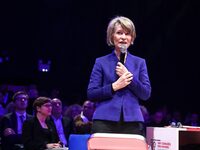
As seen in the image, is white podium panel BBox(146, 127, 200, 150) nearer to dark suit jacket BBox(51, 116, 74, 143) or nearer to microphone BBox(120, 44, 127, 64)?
microphone BBox(120, 44, 127, 64)

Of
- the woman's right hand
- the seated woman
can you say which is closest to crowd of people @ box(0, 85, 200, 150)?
the seated woman

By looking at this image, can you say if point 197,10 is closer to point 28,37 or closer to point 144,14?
point 144,14

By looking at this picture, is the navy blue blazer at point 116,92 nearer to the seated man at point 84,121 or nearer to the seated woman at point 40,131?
the seated woman at point 40,131

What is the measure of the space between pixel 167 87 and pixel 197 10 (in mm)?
1904

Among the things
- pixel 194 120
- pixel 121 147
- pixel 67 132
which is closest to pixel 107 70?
pixel 121 147

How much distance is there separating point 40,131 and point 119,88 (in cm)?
301

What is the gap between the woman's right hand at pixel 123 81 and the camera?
203cm

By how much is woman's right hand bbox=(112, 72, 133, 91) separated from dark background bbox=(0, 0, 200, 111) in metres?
7.70

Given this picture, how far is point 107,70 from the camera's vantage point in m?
2.15

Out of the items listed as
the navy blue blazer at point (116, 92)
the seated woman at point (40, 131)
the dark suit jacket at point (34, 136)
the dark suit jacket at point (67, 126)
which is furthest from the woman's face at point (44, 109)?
the navy blue blazer at point (116, 92)

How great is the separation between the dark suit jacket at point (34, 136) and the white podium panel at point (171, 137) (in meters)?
2.18

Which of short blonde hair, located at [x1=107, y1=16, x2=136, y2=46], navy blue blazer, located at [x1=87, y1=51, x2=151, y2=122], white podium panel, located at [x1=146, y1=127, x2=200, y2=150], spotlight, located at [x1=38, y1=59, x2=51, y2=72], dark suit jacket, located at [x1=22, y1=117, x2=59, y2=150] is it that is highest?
spotlight, located at [x1=38, y1=59, x2=51, y2=72]

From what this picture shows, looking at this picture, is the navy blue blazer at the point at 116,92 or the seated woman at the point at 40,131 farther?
the seated woman at the point at 40,131

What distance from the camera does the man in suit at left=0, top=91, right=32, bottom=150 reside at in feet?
16.5
